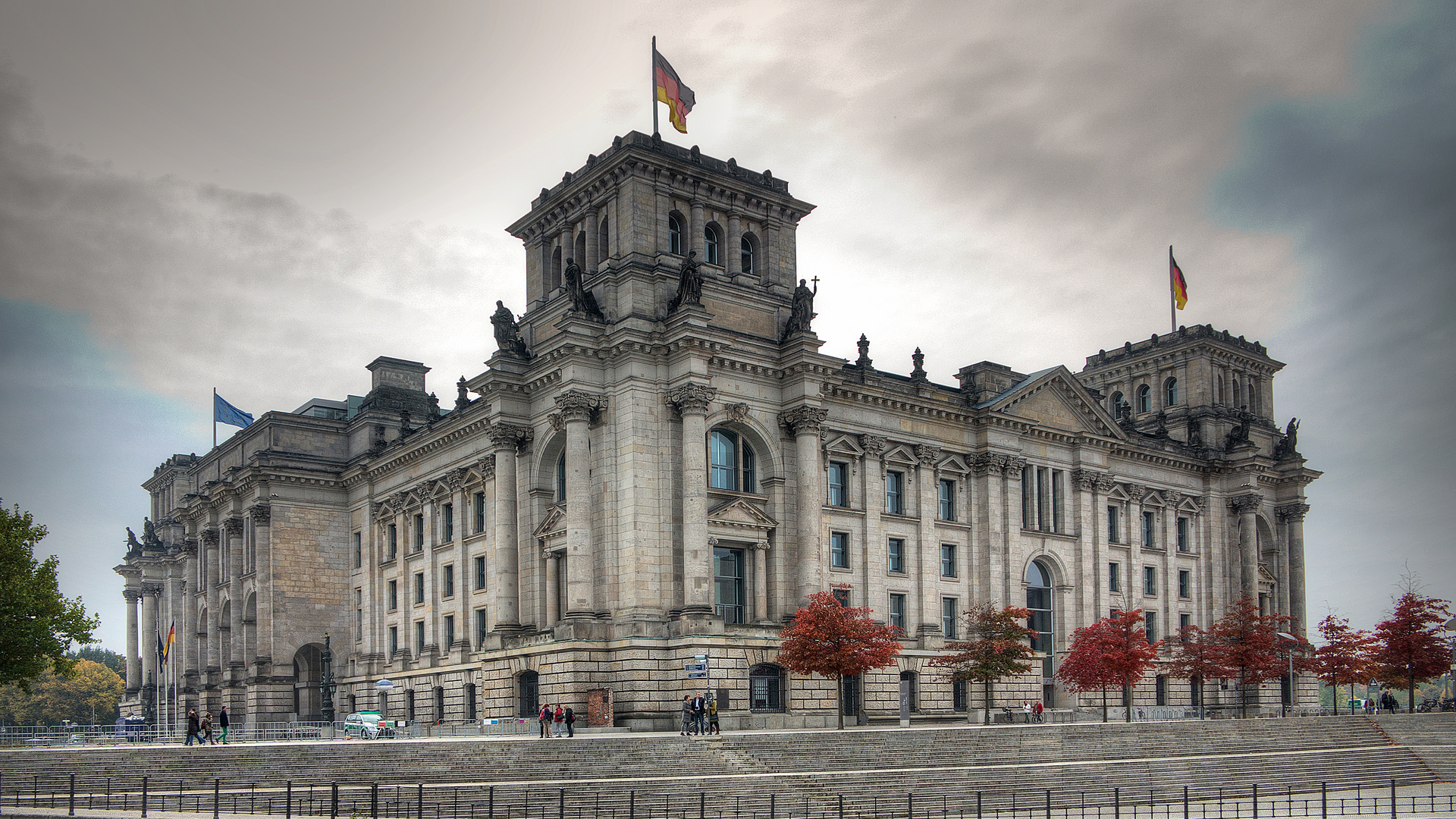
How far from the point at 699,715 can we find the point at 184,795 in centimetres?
1830

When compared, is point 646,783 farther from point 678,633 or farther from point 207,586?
point 207,586

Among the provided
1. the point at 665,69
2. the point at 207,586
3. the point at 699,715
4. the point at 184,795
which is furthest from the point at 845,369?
the point at 207,586

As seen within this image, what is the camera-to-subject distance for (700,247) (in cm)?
6284

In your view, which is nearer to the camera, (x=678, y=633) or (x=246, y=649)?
(x=678, y=633)

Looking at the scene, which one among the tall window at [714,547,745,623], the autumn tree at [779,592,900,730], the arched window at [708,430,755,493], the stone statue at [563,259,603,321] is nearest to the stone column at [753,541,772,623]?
the tall window at [714,547,745,623]

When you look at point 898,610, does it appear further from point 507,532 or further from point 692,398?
point 507,532

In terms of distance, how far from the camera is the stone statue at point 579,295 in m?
59.8

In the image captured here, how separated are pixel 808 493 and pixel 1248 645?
100 feet

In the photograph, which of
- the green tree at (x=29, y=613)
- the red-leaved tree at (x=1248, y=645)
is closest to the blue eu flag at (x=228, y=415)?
the green tree at (x=29, y=613)

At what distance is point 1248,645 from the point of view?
73.8 meters

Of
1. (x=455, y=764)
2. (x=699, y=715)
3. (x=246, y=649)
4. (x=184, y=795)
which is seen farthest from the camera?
(x=246, y=649)

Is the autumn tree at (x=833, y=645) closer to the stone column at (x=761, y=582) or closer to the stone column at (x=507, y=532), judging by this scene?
the stone column at (x=761, y=582)

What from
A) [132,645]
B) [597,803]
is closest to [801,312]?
[597,803]

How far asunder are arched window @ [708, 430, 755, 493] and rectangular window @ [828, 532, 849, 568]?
224 inches
